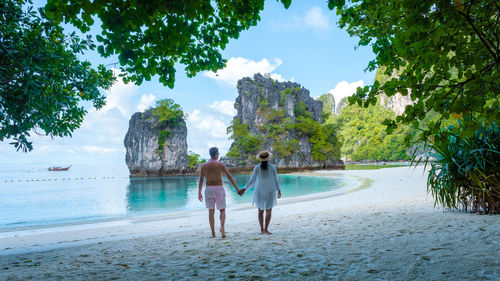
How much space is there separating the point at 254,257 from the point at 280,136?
43361mm

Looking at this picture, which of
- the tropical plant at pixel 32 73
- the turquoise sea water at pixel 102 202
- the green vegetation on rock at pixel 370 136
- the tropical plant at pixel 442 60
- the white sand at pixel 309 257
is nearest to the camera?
the tropical plant at pixel 442 60

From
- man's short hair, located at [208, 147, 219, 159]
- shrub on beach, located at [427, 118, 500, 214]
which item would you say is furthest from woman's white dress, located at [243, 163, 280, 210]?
shrub on beach, located at [427, 118, 500, 214]

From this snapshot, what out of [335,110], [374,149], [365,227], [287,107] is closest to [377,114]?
[374,149]

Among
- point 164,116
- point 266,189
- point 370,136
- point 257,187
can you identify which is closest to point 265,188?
point 266,189

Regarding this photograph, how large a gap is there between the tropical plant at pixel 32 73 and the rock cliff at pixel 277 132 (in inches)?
1558

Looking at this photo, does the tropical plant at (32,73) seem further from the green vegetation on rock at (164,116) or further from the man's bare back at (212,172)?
the green vegetation on rock at (164,116)

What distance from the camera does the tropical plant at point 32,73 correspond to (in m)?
4.36

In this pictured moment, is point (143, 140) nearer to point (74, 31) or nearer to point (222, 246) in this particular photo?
point (74, 31)

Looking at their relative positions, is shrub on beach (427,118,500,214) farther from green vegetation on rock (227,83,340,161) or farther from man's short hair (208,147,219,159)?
green vegetation on rock (227,83,340,161)

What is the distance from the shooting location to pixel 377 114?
78.9m

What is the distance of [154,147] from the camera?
4662cm

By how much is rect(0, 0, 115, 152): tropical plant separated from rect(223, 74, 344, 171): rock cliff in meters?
39.6

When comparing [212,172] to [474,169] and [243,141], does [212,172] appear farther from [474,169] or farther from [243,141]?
[243,141]

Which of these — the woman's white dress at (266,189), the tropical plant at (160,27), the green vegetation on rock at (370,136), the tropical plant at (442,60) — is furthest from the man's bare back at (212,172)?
the green vegetation on rock at (370,136)
